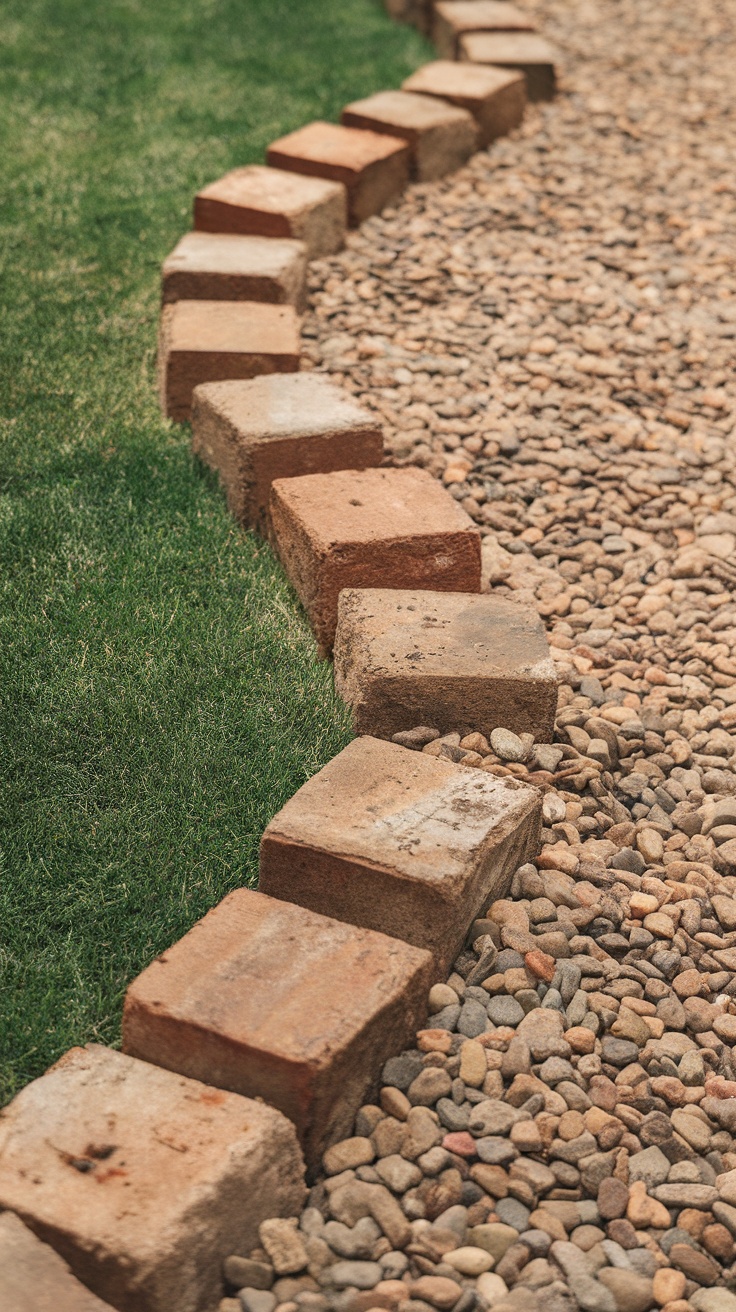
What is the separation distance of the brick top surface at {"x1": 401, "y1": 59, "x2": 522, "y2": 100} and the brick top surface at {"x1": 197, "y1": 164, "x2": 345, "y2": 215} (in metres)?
1.06

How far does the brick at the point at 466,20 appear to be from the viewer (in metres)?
6.55

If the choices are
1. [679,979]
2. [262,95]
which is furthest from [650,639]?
[262,95]

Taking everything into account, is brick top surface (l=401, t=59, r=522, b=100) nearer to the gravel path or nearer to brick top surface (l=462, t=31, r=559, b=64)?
brick top surface (l=462, t=31, r=559, b=64)

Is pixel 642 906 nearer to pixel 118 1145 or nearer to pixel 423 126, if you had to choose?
pixel 118 1145

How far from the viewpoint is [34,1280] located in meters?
1.69

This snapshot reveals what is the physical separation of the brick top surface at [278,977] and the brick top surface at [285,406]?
1510mm

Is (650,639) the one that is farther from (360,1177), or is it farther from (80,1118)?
(80,1118)

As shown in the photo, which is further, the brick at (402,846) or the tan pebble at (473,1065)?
the brick at (402,846)

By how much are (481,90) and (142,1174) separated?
16.5 ft

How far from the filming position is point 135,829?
8.03 feet

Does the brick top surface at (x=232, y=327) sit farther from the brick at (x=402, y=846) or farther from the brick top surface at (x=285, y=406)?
the brick at (x=402, y=846)

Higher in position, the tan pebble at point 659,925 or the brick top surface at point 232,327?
the brick top surface at point 232,327

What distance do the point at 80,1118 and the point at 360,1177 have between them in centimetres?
41

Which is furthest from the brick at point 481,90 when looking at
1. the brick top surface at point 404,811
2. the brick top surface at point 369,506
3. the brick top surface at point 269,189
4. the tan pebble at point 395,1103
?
the tan pebble at point 395,1103
